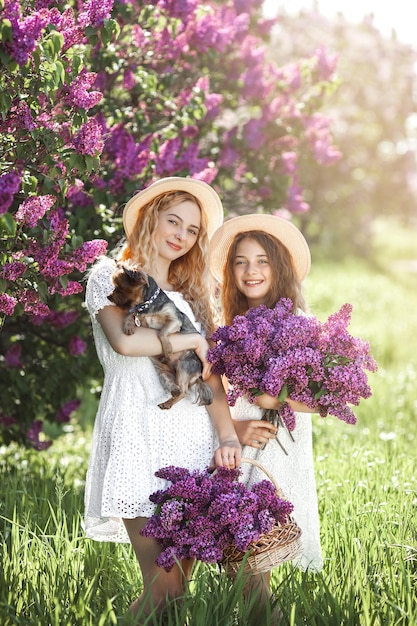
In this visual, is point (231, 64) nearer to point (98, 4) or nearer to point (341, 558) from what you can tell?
point (98, 4)

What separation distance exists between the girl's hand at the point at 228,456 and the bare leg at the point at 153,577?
0.35m

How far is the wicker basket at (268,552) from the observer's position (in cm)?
298

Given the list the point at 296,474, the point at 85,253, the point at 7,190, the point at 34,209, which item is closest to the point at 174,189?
the point at 85,253

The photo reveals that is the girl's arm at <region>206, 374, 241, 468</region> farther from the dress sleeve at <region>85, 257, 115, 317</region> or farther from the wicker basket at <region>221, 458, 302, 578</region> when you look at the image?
the dress sleeve at <region>85, 257, 115, 317</region>

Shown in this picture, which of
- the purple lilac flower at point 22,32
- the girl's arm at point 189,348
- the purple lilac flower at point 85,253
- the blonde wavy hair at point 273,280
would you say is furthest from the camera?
the blonde wavy hair at point 273,280

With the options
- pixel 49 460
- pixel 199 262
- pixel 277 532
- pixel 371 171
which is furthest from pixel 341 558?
pixel 371 171

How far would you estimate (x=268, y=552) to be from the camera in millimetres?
2990

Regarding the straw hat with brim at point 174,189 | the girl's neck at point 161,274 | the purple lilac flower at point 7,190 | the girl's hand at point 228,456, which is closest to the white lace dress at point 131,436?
the girl's hand at point 228,456

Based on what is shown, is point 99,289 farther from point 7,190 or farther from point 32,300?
point 7,190

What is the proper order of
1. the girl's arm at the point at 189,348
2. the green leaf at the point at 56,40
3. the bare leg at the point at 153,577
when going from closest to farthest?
the green leaf at the point at 56,40
the bare leg at the point at 153,577
the girl's arm at the point at 189,348

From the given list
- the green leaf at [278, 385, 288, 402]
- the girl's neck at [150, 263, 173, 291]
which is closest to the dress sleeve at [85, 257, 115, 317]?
the girl's neck at [150, 263, 173, 291]

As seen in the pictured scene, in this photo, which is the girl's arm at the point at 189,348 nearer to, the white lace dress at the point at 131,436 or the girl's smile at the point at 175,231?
the white lace dress at the point at 131,436

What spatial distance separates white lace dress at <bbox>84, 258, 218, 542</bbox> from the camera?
10.4 feet

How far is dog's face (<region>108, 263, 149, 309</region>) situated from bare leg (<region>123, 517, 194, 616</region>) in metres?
0.82
